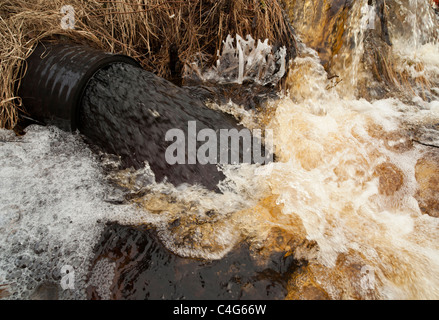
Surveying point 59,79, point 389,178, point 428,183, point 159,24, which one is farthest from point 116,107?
point 428,183

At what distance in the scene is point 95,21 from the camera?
131 inches

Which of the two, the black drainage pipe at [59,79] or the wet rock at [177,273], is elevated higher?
the black drainage pipe at [59,79]

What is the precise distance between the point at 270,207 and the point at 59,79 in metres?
2.10

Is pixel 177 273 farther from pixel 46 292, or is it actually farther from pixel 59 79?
pixel 59 79

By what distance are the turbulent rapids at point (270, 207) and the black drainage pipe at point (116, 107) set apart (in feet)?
0.41

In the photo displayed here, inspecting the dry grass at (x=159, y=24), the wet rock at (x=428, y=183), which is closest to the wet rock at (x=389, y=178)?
the wet rock at (x=428, y=183)

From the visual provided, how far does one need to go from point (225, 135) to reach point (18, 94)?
2.00 meters

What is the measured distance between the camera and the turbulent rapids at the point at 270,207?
68.4 inches

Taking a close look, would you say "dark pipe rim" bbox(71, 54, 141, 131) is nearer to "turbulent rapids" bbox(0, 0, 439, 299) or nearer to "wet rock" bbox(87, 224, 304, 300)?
"turbulent rapids" bbox(0, 0, 439, 299)

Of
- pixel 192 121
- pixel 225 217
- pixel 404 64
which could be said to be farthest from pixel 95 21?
pixel 404 64

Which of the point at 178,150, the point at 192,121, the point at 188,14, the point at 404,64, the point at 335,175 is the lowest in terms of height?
the point at 335,175

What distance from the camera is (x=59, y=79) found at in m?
2.43

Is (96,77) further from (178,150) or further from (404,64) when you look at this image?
(404,64)

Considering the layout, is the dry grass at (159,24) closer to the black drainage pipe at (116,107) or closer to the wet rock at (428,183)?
the black drainage pipe at (116,107)
